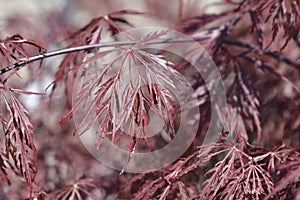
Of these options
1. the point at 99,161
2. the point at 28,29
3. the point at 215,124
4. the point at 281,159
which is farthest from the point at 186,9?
the point at 281,159

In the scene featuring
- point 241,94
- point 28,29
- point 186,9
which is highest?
point 186,9

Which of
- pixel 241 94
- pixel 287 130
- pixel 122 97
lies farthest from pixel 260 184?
pixel 287 130

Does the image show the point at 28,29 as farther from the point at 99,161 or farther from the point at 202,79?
the point at 202,79

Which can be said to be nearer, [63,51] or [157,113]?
[157,113]

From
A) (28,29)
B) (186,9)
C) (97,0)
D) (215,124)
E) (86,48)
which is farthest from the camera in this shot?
(97,0)

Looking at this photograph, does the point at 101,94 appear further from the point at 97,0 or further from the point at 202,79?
the point at 97,0

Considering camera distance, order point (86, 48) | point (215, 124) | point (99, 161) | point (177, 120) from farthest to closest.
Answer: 1. point (99, 161)
2. point (177, 120)
3. point (215, 124)
4. point (86, 48)

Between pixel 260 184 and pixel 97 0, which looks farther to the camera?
pixel 97 0

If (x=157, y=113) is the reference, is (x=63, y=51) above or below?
above

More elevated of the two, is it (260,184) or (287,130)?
(287,130)
